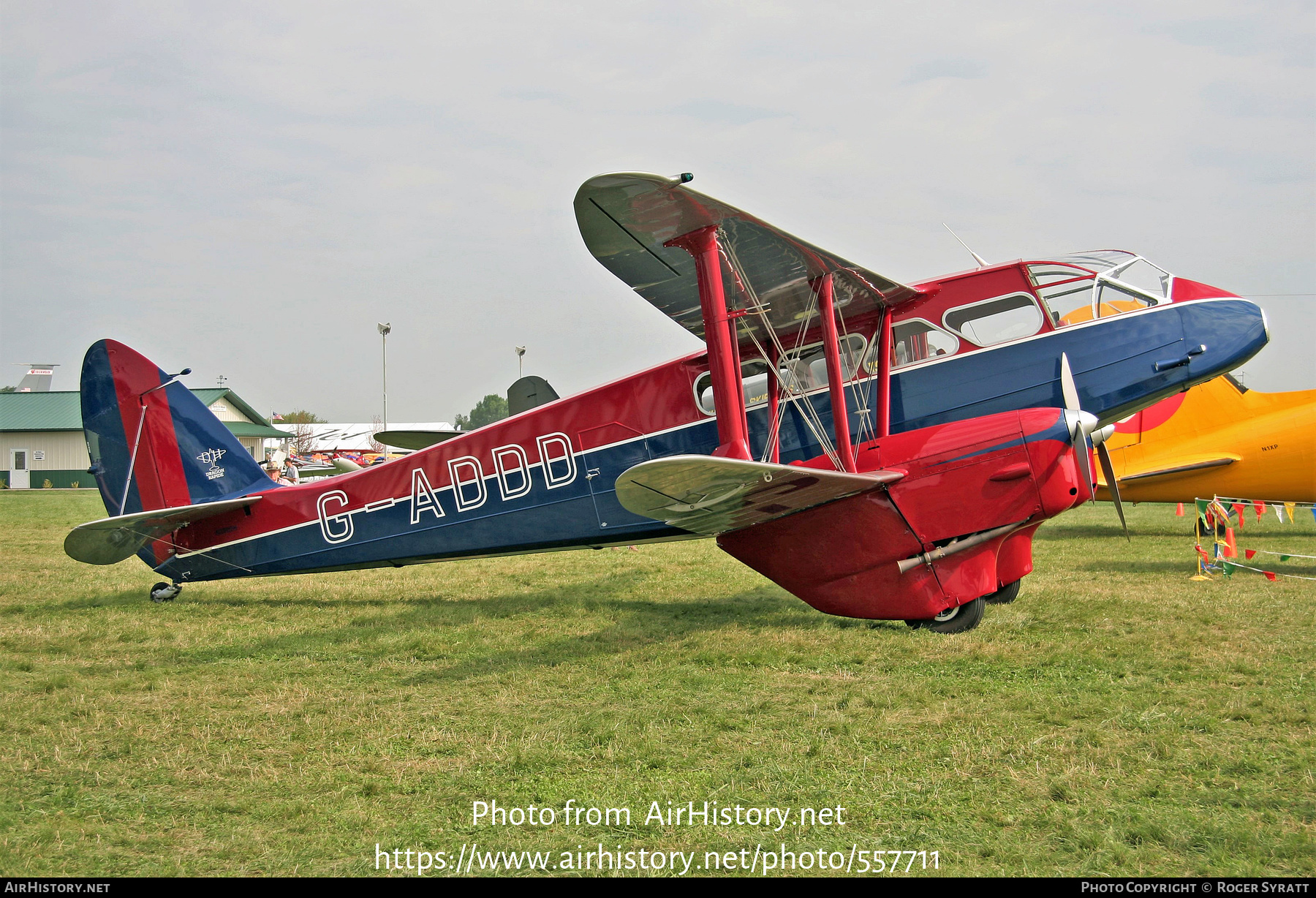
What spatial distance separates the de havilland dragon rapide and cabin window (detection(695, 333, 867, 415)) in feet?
0.08

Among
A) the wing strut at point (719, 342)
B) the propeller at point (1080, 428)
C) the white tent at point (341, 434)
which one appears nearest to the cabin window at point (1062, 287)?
the propeller at point (1080, 428)

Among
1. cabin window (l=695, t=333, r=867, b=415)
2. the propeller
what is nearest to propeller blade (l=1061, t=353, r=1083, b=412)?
the propeller

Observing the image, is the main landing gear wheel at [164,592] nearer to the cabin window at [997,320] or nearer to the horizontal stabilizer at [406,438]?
the horizontal stabilizer at [406,438]

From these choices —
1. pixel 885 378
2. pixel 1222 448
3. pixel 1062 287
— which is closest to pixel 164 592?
pixel 885 378

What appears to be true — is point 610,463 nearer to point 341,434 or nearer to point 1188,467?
point 1188,467

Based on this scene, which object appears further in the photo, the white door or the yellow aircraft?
the white door

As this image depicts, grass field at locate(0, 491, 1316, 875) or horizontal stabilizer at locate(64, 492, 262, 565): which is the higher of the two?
horizontal stabilizer at locate(64, 492, 262, 565)

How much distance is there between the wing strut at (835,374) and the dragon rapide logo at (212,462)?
280 inches

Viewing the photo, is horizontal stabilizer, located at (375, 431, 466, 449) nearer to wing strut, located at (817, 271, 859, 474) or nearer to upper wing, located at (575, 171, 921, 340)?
upper wing, located at (575, 171, 921, 340)

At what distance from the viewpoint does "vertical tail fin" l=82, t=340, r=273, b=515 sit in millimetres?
9797

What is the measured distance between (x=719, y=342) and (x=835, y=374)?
116cm

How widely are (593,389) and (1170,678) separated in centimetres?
531

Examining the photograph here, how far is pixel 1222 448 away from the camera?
1488 centimetres

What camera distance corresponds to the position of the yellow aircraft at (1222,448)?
14.5 metres
